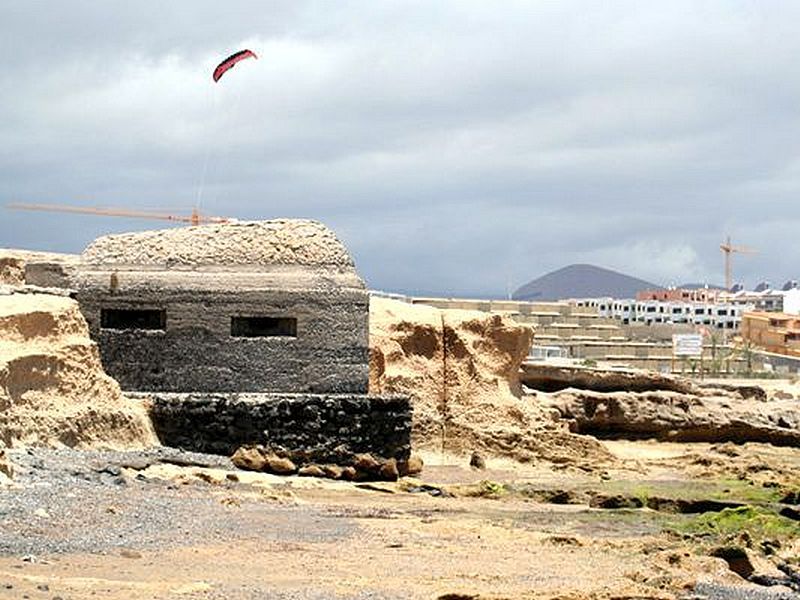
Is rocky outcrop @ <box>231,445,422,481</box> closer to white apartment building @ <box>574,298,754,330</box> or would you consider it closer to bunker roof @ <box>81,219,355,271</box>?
bunker roof @ <box>81,219,355,271</box>

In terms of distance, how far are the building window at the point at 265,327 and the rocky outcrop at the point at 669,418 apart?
7.34 meters

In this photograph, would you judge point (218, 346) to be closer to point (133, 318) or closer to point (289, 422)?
point (133, 318)

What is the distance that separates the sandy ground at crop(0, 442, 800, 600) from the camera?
10.7 metres

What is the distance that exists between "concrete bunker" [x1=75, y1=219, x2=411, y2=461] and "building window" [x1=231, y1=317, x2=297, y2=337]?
0.04 feet

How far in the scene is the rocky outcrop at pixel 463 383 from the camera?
22781mm

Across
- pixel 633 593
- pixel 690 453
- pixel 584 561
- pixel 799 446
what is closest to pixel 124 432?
pixel 584 561

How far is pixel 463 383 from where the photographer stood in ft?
77.4

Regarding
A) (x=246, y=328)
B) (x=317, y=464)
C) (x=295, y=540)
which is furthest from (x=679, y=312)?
(x=295, y=540)

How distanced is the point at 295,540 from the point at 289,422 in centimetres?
573

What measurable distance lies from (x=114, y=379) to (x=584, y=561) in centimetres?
771

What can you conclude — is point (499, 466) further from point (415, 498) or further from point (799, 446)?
point (799, 446)

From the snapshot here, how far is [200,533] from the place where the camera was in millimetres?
12812

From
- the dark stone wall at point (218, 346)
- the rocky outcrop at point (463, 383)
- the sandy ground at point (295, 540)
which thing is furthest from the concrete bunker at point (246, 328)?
the rocky outcrop at point (463, 383)

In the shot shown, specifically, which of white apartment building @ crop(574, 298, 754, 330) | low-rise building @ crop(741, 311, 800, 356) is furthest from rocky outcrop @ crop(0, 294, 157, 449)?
white apartment building @ crop(574, 298, 754, 330)
